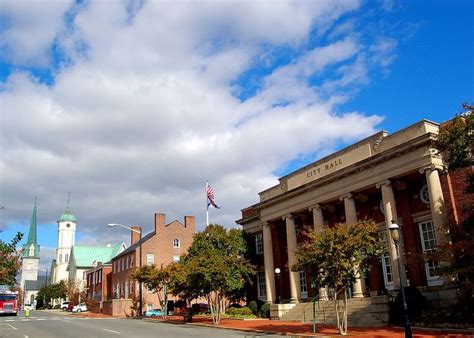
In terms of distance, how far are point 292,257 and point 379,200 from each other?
310 inches

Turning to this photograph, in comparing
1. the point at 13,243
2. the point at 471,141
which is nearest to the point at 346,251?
the point at 471,141

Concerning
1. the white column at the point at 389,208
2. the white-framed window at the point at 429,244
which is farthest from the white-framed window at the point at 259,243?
the white-framed window at the point at 429,244

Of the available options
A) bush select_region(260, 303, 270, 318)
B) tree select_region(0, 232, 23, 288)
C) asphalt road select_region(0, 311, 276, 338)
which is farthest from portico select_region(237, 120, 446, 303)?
tree select_region(0, 232, 23, 288)

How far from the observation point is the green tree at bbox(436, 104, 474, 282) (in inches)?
760

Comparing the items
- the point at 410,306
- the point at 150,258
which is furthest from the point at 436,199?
the point at 150,258

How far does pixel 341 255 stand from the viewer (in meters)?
21.2

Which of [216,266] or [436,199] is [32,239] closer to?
[216,266]

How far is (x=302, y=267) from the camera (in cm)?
2277

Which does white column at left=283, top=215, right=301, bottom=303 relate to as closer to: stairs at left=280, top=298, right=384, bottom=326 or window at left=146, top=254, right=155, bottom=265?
stairs at left=280, top=298, right=384, bottom=326

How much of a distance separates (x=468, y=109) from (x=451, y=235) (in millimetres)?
6294

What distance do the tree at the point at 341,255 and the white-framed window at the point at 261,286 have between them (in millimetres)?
19905

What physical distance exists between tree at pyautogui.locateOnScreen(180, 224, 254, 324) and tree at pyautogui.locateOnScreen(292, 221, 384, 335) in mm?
10861

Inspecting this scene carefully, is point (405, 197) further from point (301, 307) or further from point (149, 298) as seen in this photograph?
point (149, 298)

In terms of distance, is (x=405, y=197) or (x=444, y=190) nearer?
(x=444, y=190)
